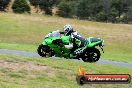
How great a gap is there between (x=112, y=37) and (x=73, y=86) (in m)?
40.5

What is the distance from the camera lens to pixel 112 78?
39.0 ft

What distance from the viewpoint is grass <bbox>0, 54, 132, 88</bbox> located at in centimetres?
1308

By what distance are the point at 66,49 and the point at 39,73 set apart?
563 cm

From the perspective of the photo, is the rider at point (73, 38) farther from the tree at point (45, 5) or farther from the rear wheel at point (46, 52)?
the tree at point (45, 5)

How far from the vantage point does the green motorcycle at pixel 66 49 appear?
19562 mm

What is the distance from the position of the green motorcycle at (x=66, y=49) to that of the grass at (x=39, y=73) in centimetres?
226

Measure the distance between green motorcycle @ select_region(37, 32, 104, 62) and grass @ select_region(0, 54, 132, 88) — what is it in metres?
2.26

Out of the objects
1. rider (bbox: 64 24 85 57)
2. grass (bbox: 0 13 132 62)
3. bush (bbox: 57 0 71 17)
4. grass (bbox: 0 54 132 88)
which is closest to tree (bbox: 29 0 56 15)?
bush (bbox: 57 0 71 17)

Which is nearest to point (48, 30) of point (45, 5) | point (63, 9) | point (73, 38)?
point (63, 9)

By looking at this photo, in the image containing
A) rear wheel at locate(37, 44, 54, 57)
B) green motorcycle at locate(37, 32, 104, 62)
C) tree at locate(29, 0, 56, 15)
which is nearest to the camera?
green motorcycle at locate(37, 32, 104, 62)

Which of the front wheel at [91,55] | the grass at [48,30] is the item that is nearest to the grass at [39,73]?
the front wheel at [91,55]

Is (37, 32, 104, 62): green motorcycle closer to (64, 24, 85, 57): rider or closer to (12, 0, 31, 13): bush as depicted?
(64, 24, 85, 57): rider

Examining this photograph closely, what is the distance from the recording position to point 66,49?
65.7 feet

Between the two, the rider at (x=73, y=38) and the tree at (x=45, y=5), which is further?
the tree at (x=45, y=5)
